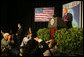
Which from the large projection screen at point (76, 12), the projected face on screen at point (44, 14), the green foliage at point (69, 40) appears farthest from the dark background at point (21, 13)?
the green foliage at point (69, 40)

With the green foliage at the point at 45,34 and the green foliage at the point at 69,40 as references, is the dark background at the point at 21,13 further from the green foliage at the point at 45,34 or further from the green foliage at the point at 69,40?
the green foliage at the point at 69,40

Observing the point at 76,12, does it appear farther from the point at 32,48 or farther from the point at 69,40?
the point at 32,48

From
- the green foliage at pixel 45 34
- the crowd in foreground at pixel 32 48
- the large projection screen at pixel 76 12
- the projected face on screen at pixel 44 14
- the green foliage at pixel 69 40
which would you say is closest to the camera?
the crowd in foreground at pixel 32 48

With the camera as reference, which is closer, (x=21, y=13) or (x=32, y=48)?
(x=32, y=48)

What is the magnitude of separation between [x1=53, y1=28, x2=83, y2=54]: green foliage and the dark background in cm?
520

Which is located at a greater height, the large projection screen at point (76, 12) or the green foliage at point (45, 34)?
the large projection screen at point (76, 12)

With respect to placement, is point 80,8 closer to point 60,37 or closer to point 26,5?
point 60,37

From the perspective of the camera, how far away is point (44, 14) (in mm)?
11766

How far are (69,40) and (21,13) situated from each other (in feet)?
20.0

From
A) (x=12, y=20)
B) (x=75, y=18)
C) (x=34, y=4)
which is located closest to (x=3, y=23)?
(x=12, y=20)

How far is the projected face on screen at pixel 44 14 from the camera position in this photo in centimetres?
1177

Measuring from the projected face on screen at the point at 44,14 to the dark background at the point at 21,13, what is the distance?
30 centimetres

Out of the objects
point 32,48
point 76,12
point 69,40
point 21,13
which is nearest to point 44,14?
point 21,13

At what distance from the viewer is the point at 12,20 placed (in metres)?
11.1
